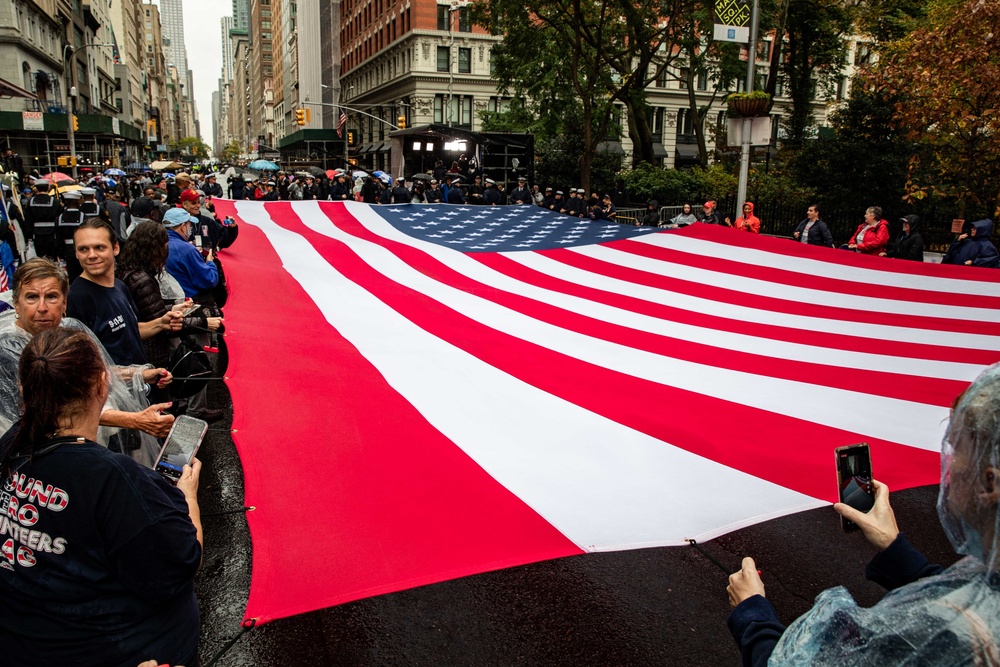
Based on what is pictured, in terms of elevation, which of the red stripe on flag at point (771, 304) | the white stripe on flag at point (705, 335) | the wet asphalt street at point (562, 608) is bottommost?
the wet asphalt street at point (562, 608)

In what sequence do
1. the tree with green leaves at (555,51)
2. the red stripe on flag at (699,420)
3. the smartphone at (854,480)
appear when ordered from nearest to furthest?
the smartphone at (854,480), the red stripe on flag at (699,420), the tree with green leaves at (555,51)

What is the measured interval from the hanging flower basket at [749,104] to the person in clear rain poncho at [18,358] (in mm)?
10421

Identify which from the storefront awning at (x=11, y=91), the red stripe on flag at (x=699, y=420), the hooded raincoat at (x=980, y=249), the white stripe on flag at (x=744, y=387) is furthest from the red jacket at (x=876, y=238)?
the storefront awning at (x=11, y=91)

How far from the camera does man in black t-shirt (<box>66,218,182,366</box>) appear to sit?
376cm

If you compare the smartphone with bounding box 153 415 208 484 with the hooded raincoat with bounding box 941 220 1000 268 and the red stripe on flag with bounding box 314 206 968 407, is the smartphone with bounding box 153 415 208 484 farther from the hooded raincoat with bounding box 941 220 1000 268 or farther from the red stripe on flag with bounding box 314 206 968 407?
the hooded raincoat with bounding box 941 220 1000 268

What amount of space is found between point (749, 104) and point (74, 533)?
11586mm

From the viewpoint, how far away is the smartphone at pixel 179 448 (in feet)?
7.49

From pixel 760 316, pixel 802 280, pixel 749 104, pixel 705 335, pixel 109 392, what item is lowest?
pixel 705 335

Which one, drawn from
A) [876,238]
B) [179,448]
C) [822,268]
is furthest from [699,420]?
[876,238]

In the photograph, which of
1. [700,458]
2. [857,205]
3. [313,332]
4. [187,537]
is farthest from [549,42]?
[187,537]

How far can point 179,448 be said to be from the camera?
234 cm

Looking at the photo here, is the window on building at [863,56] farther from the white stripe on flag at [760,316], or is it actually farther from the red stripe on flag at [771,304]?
the white stripe on flag at [760,316]

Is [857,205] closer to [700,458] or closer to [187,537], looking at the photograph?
[700,458]

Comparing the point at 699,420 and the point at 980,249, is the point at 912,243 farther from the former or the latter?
the point at 699,420
